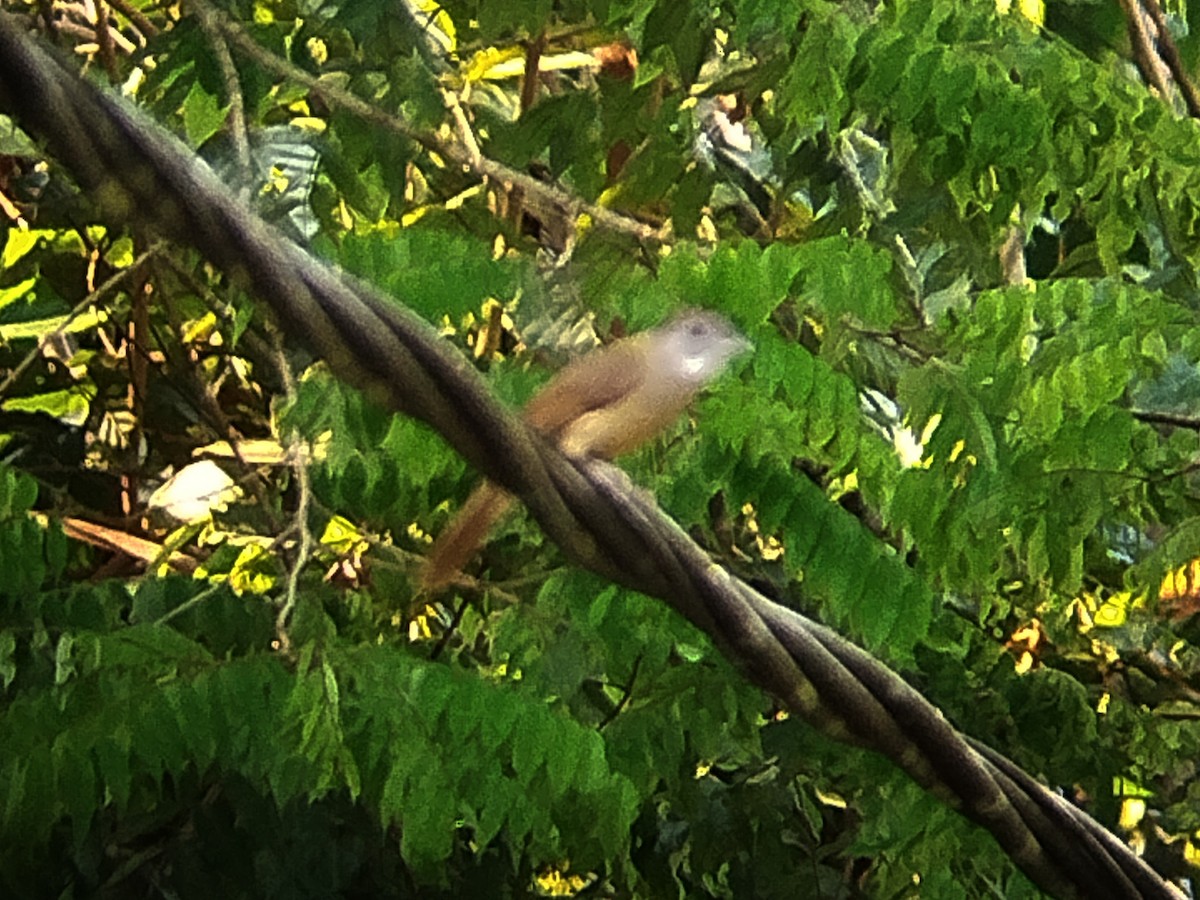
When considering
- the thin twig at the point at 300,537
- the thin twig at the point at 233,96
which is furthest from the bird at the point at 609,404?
the thin twig at the point at 233,96

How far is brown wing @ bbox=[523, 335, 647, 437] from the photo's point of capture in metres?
0.81

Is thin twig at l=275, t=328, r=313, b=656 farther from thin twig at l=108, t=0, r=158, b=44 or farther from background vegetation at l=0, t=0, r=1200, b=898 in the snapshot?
thin twig at l=108, t=0, r=158, b=44

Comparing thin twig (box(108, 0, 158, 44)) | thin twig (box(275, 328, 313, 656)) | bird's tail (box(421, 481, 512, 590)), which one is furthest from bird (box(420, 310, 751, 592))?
thin twig (box(108, 0, 158, 44))

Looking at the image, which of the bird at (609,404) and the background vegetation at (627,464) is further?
the bird at (609,404)

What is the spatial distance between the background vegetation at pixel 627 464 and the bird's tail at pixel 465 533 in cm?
4

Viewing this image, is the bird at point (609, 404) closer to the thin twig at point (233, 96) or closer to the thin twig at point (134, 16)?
the thin twig at point (233, 96)

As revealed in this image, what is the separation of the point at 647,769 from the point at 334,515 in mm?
384

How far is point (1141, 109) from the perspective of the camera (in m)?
0.76

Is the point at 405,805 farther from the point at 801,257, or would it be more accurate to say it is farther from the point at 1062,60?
the point at 1062,60

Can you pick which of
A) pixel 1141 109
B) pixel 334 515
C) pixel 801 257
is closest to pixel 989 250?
pixel 1141 109

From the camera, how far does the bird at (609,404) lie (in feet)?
2.65

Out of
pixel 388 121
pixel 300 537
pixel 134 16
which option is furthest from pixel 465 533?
pixel 134 16

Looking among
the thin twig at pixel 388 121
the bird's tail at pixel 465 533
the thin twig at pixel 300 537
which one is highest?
the thin twig at pixel 388 121

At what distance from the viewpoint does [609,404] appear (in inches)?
33.1
